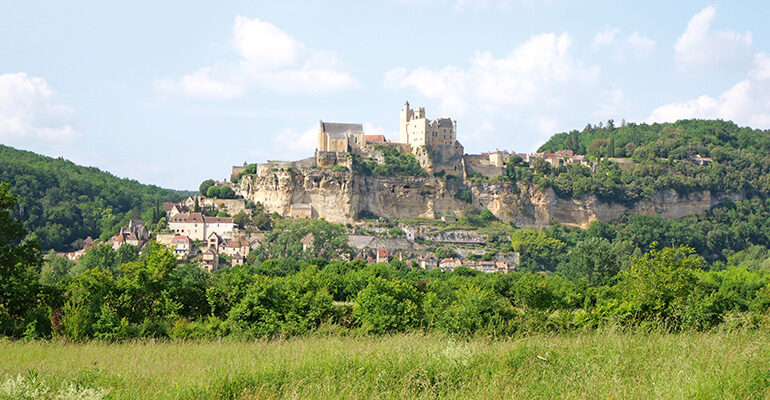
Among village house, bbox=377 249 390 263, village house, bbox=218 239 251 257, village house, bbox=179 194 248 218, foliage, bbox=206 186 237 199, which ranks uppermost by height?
foliage, bbox=206 186 237 199

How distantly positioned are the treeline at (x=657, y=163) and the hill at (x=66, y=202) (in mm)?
44848

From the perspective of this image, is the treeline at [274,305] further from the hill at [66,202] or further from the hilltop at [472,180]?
the hill at [66,202]

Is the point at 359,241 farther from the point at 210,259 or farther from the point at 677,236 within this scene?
the point at 677,236

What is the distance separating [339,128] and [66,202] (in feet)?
97.9

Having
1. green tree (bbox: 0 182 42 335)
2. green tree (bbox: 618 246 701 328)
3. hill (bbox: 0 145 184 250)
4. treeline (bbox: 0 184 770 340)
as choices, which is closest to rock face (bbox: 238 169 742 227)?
hill (bbox: 0 145 184 250)

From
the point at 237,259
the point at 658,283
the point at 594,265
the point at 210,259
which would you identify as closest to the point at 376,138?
the point at 237,259

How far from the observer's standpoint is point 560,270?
62.4 m

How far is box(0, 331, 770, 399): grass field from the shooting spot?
7129 mm

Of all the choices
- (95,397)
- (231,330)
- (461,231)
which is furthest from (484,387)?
(461,231)

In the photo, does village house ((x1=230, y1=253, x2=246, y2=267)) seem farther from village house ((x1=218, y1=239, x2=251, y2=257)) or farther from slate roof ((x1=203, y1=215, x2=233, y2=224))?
slate roof ((x1=203, y1=215, x2=233, y2=224))

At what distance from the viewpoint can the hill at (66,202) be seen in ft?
239

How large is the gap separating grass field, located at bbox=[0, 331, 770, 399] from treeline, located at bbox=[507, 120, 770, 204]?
7644cm

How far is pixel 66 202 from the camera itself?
78.1m

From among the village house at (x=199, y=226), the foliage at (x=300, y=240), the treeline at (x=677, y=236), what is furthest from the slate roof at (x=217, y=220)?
the treeline at (x=677, y=236)
